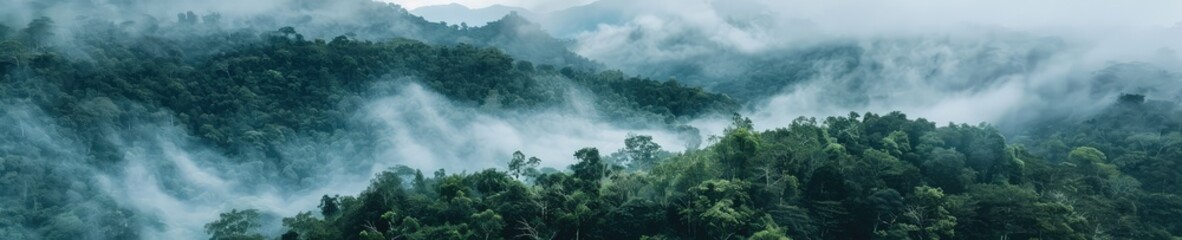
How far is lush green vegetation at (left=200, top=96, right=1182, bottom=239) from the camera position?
27047 millimetres

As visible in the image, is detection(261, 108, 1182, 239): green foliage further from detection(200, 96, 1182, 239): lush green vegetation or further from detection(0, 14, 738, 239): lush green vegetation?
detection(0, 14, 738, 239): lush green vegetation

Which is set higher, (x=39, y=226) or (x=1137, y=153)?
(x=39, y=226)

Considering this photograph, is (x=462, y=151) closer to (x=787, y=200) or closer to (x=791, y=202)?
(x=787, y=200)

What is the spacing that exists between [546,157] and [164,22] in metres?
31.7

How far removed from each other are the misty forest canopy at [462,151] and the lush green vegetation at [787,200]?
0.08m

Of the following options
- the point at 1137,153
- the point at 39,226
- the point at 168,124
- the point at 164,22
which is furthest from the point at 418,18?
the point at 1137,153

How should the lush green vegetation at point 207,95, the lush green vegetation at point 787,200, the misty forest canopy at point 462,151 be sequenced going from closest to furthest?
1. the lush green vegetation at point 787,200
2. the misty forest canopy at point 462,151
3. the lush green vegetation at point 207,95

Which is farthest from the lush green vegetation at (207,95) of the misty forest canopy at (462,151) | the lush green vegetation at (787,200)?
the lush green vegetation at (787,200)

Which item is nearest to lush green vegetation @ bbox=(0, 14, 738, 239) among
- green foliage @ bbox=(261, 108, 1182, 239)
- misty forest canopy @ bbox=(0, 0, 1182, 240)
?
misty forest canopy @ bbox=(0, 0, 1182, 240)

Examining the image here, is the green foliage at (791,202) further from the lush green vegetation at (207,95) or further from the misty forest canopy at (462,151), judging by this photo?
the lush green vegetation at (207,95)

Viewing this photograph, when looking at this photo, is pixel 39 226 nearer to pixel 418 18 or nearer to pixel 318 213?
pixel 318 213

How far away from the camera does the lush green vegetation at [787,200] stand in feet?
88.7

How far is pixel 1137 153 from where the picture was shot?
44.1 meters

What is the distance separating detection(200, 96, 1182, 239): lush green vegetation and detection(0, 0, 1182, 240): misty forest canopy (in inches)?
3.0
